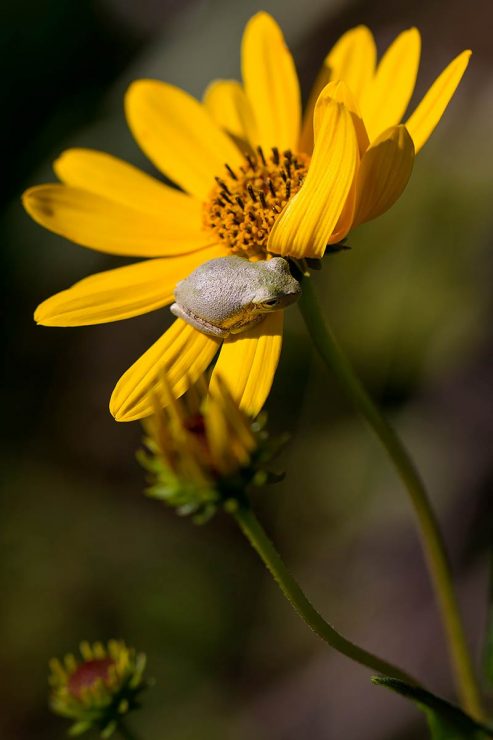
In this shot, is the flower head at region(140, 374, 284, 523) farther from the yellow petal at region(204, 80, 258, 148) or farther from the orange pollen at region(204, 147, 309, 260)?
the yellow petal at region(204, 80, 258, 148)

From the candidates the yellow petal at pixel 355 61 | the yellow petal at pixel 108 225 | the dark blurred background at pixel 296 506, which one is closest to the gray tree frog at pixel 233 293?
the yellow petal at pixel 108 225

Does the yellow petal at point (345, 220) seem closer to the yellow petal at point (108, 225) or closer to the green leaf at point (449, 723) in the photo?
the yellow petal at point (108, 225)

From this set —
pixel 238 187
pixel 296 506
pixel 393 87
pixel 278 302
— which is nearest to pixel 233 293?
pixel 278 302

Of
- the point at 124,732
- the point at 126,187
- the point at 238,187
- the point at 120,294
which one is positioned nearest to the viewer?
the point at 124,732

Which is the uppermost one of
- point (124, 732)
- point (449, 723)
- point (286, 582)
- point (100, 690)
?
point (286, 582)

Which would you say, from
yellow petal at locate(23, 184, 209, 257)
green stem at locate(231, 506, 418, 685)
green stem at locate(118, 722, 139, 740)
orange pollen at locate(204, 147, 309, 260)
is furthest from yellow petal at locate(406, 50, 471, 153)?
green stem at locate(118, 722, 139, 740)

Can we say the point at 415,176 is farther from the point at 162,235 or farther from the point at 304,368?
the point at 162,235

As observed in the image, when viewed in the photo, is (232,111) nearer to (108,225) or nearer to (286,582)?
(108,225)
